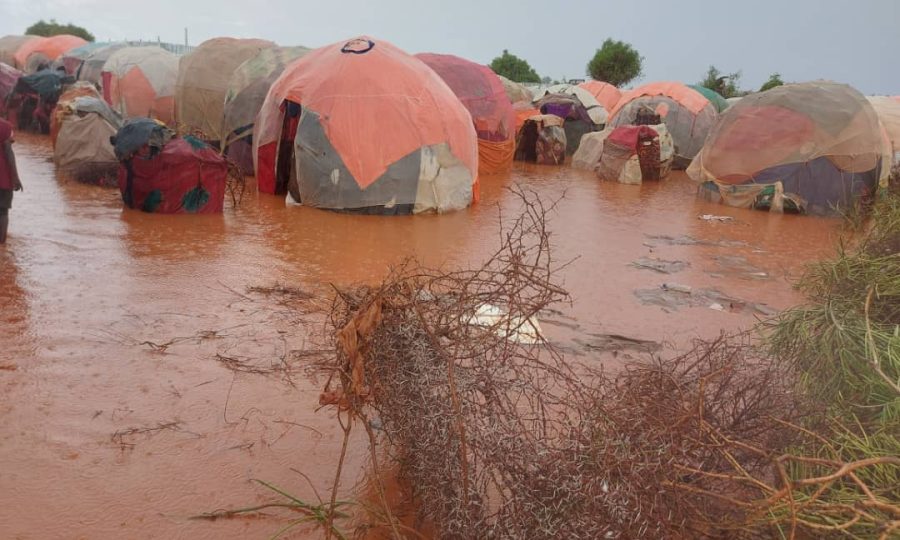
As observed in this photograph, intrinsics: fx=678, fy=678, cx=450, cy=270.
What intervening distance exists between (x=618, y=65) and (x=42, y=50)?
1164 inches

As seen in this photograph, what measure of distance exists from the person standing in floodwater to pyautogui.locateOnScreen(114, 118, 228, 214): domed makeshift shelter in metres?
1.90

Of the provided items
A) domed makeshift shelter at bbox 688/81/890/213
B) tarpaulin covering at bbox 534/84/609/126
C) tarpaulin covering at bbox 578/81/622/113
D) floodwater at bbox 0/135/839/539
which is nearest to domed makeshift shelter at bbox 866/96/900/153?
domed makeshift shelter at bbox 688/81/890/213

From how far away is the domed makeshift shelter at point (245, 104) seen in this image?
39.2 ft

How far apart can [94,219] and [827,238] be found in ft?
31.9

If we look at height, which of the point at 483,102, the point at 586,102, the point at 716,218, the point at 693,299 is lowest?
the point at 693,299

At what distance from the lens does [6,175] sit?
645 centimetres

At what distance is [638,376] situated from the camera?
2.84 metres

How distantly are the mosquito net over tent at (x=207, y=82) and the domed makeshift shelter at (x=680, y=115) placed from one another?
31.7ft

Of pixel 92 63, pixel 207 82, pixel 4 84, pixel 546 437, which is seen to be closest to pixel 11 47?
pixel 92 63

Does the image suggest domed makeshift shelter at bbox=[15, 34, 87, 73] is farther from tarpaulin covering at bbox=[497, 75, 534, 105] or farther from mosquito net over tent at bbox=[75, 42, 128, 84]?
tarpaulin covering at bbox=[497, 75, 534, 105]

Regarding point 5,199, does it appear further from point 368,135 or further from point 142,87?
point 142,87

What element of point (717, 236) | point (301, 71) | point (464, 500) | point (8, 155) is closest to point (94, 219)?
point (8, 155)

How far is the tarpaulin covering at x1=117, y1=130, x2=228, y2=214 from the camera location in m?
8.41

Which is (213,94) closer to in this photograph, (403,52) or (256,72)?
(256,72)
